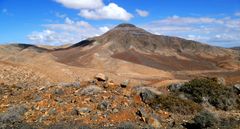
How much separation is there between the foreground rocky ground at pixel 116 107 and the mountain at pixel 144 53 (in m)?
62.0

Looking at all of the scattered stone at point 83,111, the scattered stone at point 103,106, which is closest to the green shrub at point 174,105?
the scattered stone at point 103,106

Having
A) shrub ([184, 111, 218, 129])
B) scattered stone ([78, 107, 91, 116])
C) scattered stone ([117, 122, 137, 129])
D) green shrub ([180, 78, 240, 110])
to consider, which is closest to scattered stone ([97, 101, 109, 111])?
Result: scattered stone ([78, 107, 91, 116])

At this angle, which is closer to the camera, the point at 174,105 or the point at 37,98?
the point at 37,98

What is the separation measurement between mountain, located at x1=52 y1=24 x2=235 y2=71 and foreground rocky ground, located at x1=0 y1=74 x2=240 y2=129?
62048 mm

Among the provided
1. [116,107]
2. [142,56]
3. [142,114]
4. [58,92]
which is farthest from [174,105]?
[142,56]

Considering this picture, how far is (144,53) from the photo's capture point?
11606cm

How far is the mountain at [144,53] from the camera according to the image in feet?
313

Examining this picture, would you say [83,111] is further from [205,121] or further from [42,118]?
[205,121]

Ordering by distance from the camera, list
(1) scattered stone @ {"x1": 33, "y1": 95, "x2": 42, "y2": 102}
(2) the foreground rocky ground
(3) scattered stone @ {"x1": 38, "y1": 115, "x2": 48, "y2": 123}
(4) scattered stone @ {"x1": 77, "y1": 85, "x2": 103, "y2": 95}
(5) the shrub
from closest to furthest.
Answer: (5) the shrub < (2) the foreground rocky ground < (3) scattered stone @ {"x1": 38, "y1": 115, "x2": 48, "y2": 123} < (1) scattered stone @ {"x1": 33, "y1": 95, "x2": 42, "y2": 102} < (4) scattered stone @ {"x1": 77, "y1": 85, "x2": 103, "y2": 95}

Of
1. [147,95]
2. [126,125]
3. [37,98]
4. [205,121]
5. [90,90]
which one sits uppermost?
[90,90]

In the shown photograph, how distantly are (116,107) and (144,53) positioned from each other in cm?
9910

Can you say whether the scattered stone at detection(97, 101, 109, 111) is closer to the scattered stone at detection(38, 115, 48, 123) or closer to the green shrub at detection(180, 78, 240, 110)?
the scattered stone at detection(38, 115, 48, 123)

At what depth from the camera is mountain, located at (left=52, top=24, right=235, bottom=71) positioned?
95438 millimetres

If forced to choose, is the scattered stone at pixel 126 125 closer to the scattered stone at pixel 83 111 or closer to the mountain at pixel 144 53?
the scattered stone at pixel 83 111
